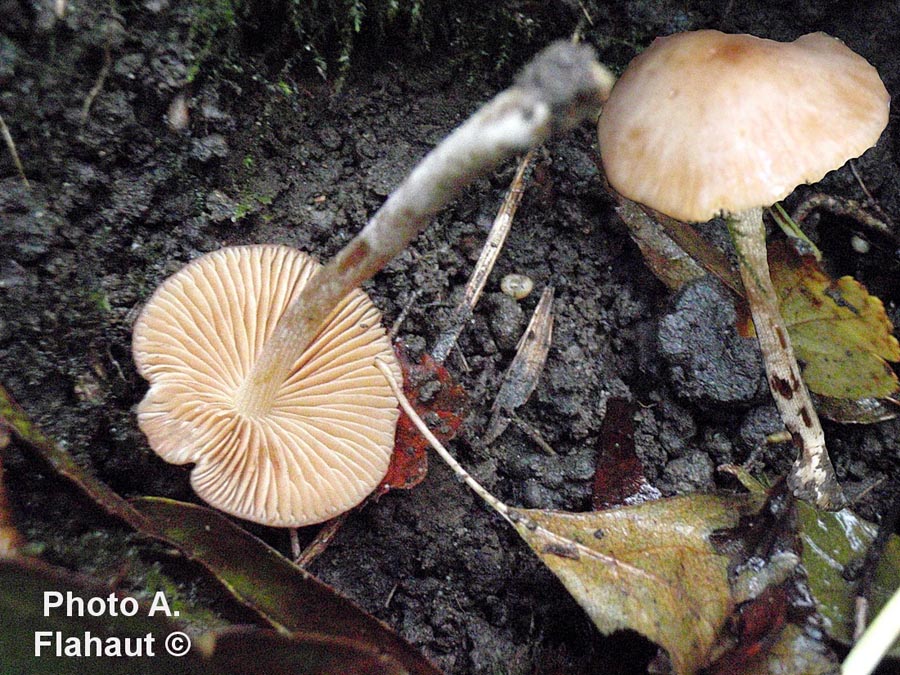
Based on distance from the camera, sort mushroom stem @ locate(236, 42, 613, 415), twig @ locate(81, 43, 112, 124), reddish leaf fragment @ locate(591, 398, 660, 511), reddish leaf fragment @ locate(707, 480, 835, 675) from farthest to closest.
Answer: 1. reddish leaf fragment @ locate(591, 398, 660, 511)
2. twig @ locate(81, 43, 112, 124)
3. reddish leaf fragment @ locate(707, 480, 835, 675)
4. mushroom stem @ locate(236, 42, 613, 415)

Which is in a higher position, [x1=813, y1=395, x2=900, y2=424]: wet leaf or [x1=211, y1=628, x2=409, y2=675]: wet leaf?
[x1=211, y1=628, x2=409, y2=675]: wet leaf

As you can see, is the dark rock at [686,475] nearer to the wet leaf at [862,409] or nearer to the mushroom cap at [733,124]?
the wet leaf at [862,409]

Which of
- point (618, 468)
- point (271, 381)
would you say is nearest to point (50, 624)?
point (271, 381)

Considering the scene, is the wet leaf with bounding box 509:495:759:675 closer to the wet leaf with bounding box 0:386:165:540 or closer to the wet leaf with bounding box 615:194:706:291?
the wet leaf with bounding box 615:194:706:291

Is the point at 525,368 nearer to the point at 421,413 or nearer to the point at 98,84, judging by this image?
the point at 421,413

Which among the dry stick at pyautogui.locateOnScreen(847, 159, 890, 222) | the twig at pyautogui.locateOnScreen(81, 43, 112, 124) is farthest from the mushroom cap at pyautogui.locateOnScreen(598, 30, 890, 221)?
the twig at pyautogui.locateOnScreen(81, 43, 112, 124)

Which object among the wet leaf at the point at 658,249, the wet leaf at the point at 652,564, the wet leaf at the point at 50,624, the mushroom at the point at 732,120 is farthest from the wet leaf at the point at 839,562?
the wet leaf at the point at 50,624

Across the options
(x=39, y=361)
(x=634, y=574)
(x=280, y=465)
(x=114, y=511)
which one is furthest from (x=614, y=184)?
(x=39, y=361)
